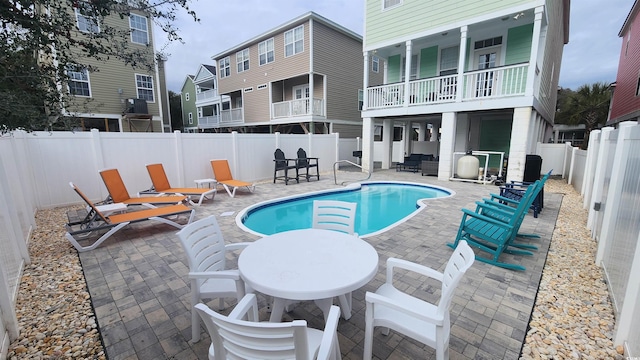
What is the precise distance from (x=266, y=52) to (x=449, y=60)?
10332 mm

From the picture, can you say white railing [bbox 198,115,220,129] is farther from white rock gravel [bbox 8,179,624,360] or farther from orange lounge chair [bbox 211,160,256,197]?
white rock gravel [bbox 8,179,624,360]

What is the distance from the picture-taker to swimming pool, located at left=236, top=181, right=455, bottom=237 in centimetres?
609

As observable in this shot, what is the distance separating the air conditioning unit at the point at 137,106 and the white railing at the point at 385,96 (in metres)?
11.8

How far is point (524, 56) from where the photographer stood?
9.94 metres

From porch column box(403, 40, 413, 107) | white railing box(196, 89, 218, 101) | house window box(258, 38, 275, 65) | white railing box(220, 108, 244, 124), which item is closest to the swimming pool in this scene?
porch column box(403, 40, 413, 107)

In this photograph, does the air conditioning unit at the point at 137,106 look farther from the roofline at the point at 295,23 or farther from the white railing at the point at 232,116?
the roofline at the point at 295,23

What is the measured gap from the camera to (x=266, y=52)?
16375 millimetres

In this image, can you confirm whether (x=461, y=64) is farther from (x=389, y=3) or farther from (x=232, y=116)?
(x=232, y=116)

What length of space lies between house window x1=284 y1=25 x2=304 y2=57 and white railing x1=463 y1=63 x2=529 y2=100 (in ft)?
28.9

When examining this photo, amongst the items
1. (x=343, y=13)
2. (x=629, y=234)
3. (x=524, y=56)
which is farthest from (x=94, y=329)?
(x=343, y=13)

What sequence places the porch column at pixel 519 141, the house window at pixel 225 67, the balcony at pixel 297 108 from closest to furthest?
the porch column at pixel 519 141 < the balcony at pixel 297 108 < the house window at pixel 225 67

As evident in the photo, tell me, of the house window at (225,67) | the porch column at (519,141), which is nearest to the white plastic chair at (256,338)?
the porch column at (519,141)

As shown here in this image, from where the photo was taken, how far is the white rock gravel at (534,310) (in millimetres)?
2133

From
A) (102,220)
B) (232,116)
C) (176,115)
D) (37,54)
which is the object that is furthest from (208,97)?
(37,54)
